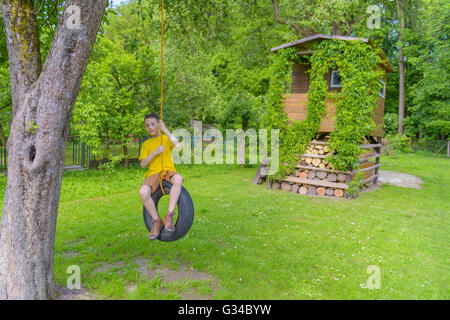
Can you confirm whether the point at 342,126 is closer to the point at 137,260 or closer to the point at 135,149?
the point at 137,260

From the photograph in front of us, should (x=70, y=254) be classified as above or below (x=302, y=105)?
below

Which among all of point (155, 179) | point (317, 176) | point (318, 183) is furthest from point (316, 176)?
point (155, 179)

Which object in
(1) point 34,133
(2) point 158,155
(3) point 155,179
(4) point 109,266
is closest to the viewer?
(1) point 34,133

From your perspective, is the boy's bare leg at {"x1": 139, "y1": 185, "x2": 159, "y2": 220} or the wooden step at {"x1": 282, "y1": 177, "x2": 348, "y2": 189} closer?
the boy's bare leg at {"x1": 139, "y1": 185, "x2": 159, "y2": 220}

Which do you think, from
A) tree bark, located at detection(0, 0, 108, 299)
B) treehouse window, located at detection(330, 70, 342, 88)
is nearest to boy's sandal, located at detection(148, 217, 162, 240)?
tree bark, located at detection(0, 0, 108, 299)

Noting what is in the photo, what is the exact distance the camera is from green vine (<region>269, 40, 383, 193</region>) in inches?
409

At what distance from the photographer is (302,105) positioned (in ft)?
38.1

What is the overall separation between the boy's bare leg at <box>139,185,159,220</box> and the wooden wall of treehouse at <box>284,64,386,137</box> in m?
8.15

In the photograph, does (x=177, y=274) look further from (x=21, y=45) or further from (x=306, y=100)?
(x=306, y=100)

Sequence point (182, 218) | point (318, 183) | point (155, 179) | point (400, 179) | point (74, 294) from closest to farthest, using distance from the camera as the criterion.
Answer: point (74, 294) → point (182, 218) → point (155, 179) → point (318, 183) → point (400, 179)

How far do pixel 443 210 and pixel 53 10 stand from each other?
36.3ft

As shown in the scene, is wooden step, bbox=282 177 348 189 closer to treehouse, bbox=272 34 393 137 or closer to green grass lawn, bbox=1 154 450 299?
green grass lawn, bbox=1 154 450 299

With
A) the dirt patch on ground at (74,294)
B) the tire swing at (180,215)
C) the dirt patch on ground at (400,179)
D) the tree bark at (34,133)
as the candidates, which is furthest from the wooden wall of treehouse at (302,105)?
the dirt patch on ground at (74,294)

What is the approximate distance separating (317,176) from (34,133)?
970cm
